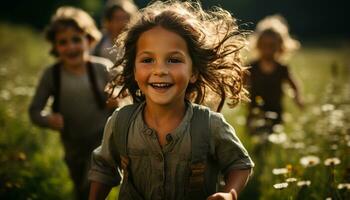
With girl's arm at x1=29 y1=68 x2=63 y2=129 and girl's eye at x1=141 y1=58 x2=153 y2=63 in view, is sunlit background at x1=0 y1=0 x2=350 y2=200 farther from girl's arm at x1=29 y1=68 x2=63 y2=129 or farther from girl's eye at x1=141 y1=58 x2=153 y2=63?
girl's eye at x1=141 y1=58 x2=153 y2=63

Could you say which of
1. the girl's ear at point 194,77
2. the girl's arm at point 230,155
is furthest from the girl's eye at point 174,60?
the girl's arm at point 230,155

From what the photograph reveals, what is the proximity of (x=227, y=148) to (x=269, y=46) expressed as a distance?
4.80 meters

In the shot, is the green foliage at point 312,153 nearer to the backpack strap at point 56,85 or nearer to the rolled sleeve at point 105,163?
the rolled sleeve at point 105,163

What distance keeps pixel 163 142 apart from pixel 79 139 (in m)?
2.23

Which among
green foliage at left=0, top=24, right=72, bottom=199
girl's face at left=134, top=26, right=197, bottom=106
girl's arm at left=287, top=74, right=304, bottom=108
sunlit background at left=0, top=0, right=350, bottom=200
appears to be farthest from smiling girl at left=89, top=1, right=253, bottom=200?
girl's arm at left=287, top=74, right=304, bottom=108

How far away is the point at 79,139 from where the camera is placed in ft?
16.5

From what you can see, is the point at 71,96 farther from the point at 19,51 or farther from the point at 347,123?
the point at 19,51

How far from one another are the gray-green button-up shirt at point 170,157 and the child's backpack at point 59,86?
6.66ft

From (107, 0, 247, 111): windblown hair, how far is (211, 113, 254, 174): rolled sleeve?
1.58ft

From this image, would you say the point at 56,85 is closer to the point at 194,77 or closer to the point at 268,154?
the point at 194,77

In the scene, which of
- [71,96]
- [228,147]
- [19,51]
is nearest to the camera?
[228,147]

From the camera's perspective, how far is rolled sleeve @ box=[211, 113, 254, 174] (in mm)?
2893

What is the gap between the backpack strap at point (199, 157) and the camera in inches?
112

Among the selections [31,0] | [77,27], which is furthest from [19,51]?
[31,0]
